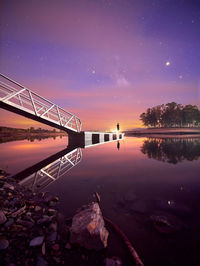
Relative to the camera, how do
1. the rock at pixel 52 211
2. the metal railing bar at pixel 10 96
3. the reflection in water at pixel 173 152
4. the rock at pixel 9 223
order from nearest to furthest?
1. the rock at pixel 9 223
2. the rock at pixel 52 211
3. the reflection in water at pixel 173 152
4. the metal railing bar at pixel 10 96

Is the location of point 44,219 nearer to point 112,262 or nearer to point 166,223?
point 112,262

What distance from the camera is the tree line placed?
68.1 metres

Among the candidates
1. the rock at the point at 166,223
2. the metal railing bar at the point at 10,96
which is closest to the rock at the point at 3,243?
the rock at the point at 166,223

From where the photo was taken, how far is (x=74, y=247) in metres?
1.46

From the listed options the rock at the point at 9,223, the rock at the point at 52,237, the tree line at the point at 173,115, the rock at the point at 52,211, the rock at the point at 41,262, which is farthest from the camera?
the tree line at the point at 173,115

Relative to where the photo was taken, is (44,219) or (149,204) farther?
(149,204)

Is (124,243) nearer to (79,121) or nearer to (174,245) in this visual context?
(174,245)

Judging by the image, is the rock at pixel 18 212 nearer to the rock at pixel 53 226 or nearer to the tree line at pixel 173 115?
the rock at pixel 53 226

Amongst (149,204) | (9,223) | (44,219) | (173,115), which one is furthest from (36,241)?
(173,115)

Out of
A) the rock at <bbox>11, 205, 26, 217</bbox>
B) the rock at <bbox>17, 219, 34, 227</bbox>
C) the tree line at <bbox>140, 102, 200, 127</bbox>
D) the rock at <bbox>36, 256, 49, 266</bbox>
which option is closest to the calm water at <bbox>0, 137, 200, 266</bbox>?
the rock at <bbox>17, 219, 34, 227</bbox>

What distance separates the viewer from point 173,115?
221 ft

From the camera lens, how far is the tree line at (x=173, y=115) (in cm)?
6806

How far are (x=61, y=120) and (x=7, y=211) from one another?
11744 mm

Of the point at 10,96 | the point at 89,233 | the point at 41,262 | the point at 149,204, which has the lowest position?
the point at 149,204
